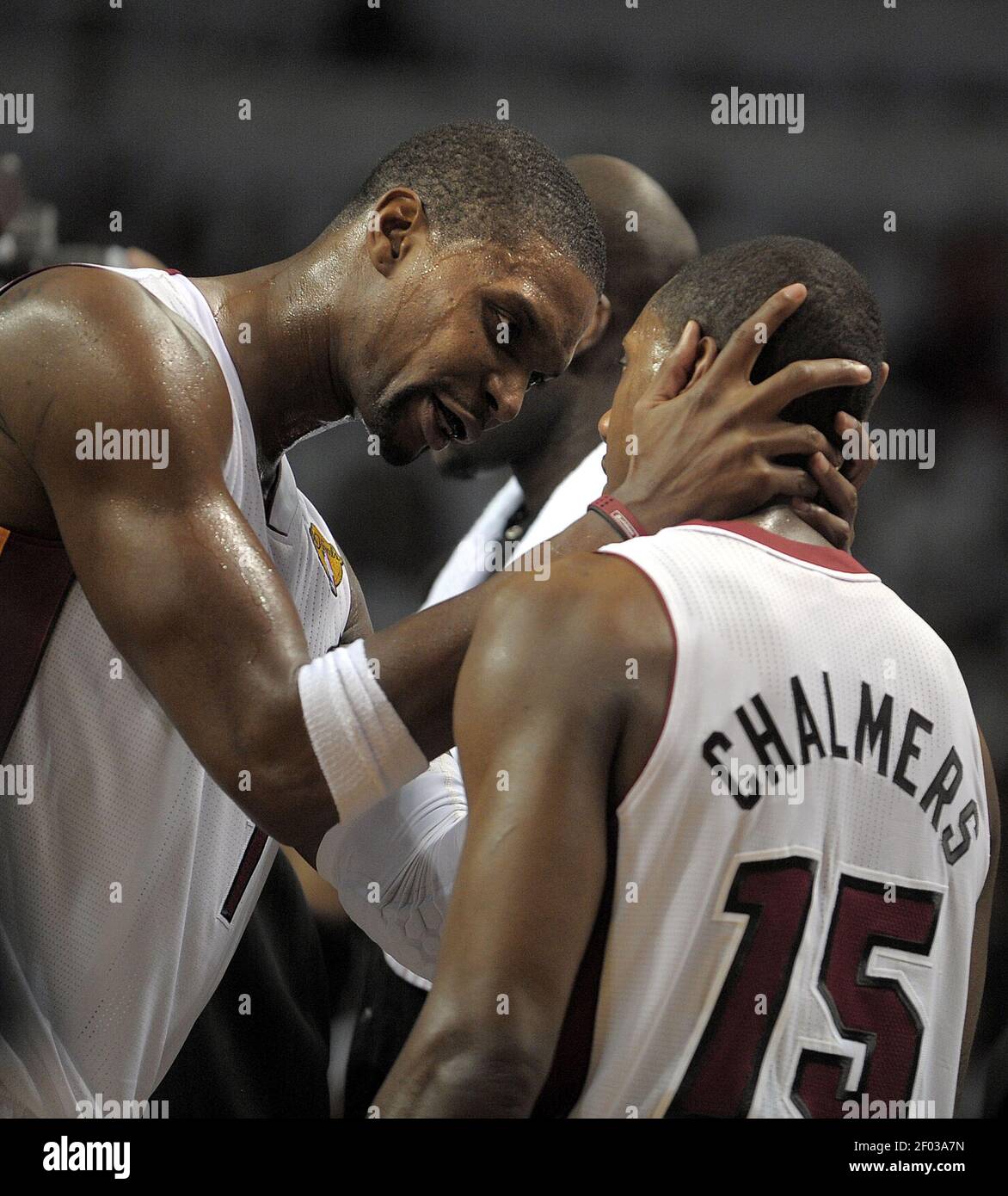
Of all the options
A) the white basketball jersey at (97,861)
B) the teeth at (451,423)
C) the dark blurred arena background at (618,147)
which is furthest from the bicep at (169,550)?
the dark blurred arena background at (618,147)

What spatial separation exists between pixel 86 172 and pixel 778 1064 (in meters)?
3.46

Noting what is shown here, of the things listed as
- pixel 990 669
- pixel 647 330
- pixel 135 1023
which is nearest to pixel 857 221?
pixel 990 669

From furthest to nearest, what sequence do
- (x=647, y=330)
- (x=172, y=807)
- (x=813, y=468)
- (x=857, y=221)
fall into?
(x=857, y=221) < (x=172, y=807) < (x=647, y=330) < (x=813, y=468)

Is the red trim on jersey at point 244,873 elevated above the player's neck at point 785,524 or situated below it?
below

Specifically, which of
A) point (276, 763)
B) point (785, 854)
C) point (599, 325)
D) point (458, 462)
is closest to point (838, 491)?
point (785, 854)

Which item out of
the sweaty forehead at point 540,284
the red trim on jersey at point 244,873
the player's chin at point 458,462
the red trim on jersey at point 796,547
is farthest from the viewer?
the player's chin at point 458,462

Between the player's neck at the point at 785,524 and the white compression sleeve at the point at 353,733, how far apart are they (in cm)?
43

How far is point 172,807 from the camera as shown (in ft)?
5.82

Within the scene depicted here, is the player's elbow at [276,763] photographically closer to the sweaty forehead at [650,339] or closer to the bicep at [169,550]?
the bicep at [169,550]

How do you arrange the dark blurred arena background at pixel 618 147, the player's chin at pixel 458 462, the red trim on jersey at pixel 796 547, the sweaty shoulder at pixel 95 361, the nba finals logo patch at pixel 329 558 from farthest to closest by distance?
the dark blurred arena background at pixel 618 147
the player's chin at pixel 458 462
the nba finals logo patch at pixel 329 558
the sweaty shoulder at pixel 95 361
the red trim on jersey at pixel 796 547

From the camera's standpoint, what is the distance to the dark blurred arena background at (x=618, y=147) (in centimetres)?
396

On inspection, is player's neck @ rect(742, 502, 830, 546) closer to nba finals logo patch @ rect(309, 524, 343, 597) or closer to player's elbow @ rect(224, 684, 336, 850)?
player's elbow @ rect(224, 684, 336, 850)

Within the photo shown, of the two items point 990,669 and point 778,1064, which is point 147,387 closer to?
point 778,1064

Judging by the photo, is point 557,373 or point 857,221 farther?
point 857,221
